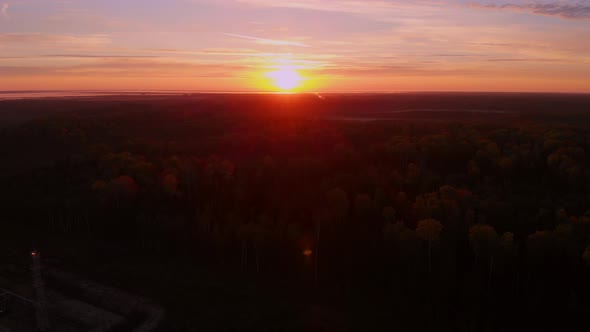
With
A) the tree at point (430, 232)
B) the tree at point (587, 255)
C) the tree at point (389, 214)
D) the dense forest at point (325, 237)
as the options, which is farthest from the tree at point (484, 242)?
the tree at point (389, 214)

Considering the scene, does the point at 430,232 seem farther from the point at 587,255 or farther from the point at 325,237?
the point at 587,255

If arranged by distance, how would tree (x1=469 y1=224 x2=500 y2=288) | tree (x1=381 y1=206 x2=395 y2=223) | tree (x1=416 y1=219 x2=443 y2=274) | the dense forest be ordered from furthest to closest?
1. tree (x1=381 y1=206 x2=395 y2=223)
2. tree (x1=416 y1=219 x2=443 y2=274)
3. tree (x1=469 y1=224 x2=500 y2=288)
4. the dense forest

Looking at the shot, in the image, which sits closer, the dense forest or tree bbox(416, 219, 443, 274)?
the dense forest

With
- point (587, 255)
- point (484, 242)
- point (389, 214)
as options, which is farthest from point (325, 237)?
point (587, 255)

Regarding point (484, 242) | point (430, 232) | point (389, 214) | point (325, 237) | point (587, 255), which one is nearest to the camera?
point (587, 255)

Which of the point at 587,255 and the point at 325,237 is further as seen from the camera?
the point at 325,237

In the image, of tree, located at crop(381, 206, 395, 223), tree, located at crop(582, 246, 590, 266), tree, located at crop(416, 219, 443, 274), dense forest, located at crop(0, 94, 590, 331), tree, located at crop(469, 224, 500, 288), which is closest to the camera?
tree, located at crop(582, 246, 590, 266)

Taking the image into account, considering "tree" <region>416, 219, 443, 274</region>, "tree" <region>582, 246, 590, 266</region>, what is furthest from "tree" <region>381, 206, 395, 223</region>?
"tree" <region>582, 246, 590, 266</region>

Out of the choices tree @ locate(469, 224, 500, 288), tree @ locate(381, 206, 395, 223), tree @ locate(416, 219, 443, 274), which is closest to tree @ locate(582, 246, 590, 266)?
tree @ locate(469, 224, 500, 288)

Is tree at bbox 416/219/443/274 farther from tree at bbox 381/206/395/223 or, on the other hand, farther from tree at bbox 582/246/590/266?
tree at bbox 582/246/590/266

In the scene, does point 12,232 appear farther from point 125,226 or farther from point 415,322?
point 415,322

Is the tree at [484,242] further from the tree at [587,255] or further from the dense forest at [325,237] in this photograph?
the tree at [587,255]
